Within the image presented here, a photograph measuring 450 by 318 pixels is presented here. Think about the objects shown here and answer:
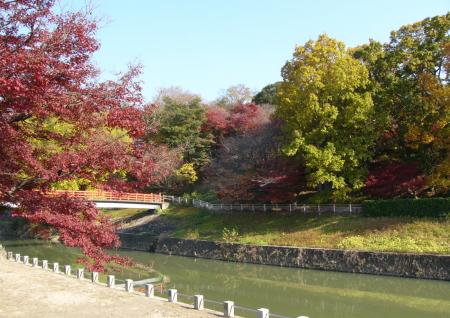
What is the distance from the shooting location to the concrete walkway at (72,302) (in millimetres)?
11227

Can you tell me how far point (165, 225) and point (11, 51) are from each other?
3531 centimetres

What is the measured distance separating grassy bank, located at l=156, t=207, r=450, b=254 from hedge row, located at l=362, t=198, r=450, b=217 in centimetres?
43

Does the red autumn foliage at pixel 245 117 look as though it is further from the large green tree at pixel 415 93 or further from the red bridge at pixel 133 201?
the large green tree at pixel 415 93

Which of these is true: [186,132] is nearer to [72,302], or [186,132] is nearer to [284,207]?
[284,207]

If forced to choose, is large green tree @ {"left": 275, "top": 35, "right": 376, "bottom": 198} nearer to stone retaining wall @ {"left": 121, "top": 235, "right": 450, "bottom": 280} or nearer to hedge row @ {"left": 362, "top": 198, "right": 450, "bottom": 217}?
hedge row @ {"left": 362, "top": 198, "right": 450, "bottom": 217}

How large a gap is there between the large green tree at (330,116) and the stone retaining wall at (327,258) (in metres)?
5.05

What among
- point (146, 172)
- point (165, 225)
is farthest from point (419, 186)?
point (146, 172)

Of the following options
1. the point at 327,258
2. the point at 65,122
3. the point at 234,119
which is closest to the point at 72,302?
the point at 65,122

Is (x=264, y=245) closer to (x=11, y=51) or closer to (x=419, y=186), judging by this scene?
(x=419, y=186)

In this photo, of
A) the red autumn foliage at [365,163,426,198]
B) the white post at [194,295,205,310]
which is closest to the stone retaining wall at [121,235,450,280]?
the red autumn foliage at [365,163,426,198]

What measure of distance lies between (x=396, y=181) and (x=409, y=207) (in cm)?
278

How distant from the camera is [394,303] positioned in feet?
57.0

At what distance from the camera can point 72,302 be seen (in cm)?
1251

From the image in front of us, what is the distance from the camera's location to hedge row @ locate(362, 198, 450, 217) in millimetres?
25344
